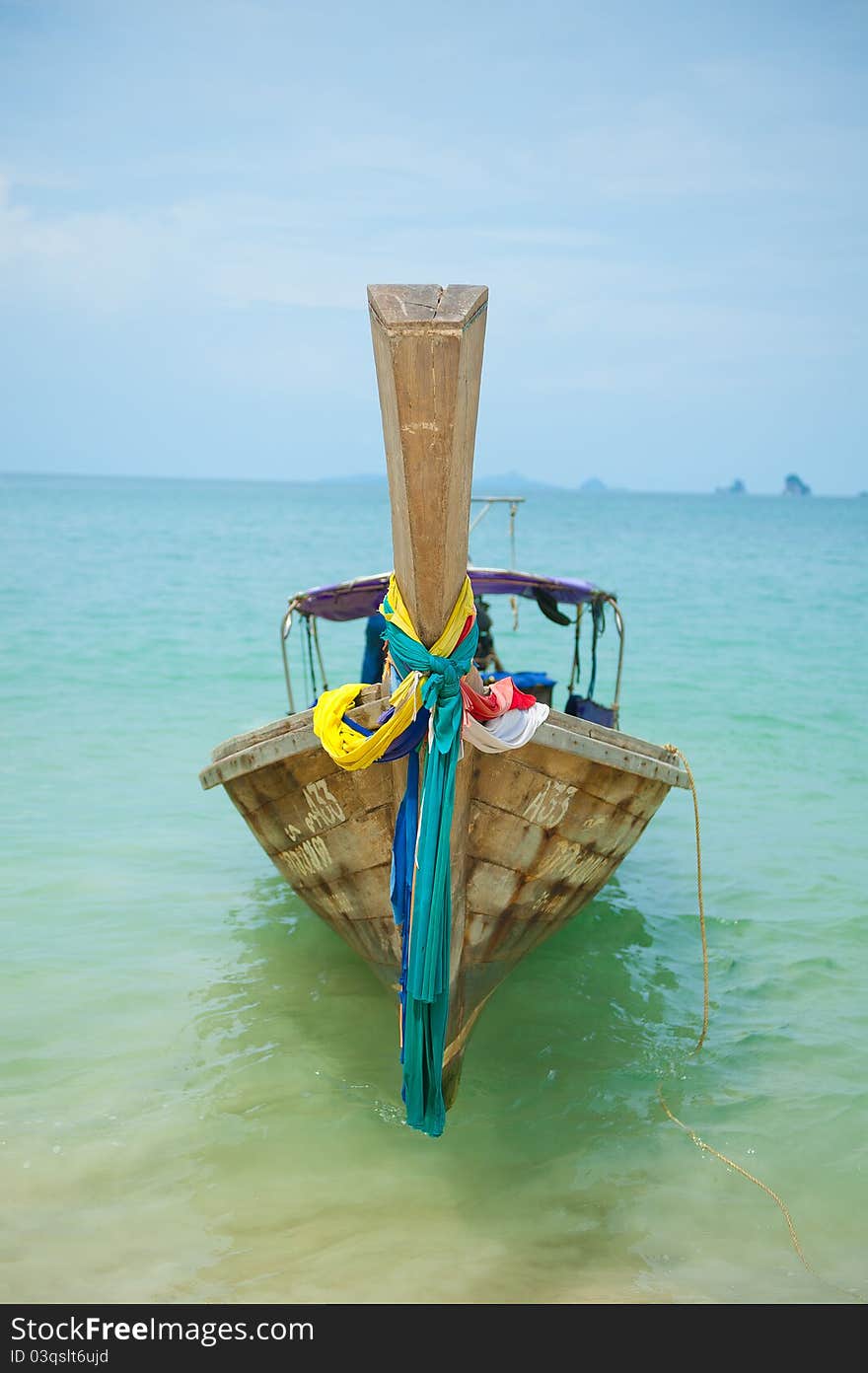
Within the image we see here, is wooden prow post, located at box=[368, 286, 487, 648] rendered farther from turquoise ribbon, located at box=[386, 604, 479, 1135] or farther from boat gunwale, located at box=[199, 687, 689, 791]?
boat gunwale, located at box=[199, 687, 689, 791]

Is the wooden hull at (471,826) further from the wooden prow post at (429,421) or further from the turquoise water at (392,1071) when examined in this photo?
the wooden prow post at (429,421)

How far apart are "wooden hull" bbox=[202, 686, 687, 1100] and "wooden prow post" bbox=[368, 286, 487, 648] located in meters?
0.77

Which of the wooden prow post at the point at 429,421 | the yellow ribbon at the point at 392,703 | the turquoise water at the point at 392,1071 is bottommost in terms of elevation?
the turquoise water at the point at 392,1071

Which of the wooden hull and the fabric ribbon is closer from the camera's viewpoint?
the fabric ribbon

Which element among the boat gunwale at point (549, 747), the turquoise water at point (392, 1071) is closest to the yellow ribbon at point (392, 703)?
the boat gunwale at point (549, 747)

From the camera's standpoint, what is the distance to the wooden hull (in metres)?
4.86

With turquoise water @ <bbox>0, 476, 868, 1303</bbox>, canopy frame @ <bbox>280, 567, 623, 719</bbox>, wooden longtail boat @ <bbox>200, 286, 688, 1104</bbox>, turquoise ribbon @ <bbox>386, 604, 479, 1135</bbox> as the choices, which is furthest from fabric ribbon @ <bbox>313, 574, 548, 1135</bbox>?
canopy frame @ <bbox>280, 567, 623, 719</bbox>

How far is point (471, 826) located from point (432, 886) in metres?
0.64

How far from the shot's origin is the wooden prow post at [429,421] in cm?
362

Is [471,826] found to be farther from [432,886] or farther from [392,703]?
[392,703]

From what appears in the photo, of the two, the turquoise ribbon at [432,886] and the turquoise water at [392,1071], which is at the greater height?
the turquoise ribbon at [432,886]

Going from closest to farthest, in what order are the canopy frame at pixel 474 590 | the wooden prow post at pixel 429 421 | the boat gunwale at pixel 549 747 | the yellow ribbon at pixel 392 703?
1. the wooden prow post at pixel 429 421
2. the yellow ribbon at pixel 392 703
3. the boat gunwale at pixel 549 747
4. the canopy frame at pixel 474 590

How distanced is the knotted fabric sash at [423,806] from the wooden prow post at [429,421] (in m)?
0.14
